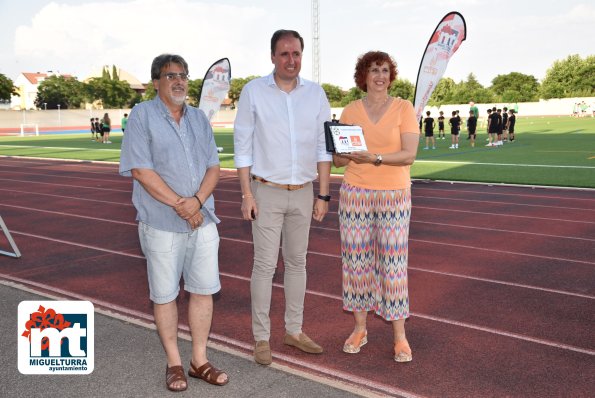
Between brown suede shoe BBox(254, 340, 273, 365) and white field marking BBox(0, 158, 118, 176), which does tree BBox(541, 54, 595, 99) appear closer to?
white field marking BBox(0, 158, 118, 176)

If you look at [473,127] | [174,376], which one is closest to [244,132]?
[174,376]

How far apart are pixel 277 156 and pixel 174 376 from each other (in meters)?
1.50

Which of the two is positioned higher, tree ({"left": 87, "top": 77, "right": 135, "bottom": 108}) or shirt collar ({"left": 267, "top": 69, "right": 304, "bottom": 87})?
tree ({"left": 87, "top": 77, "right": 135, "bottom": 108})

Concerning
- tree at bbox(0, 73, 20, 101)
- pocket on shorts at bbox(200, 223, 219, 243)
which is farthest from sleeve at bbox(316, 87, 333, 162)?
tree at bbox(0, 73, 20, 101)

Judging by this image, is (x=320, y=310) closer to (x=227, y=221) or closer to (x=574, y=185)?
(x=227, y=221)

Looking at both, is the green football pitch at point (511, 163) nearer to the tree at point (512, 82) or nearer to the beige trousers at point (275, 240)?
the beige trousers at point (275, 240)

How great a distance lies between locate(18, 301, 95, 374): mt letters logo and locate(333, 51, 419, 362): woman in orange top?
176 cm

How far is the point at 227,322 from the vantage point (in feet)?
16.0

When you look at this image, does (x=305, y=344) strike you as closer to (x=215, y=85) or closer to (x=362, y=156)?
(x=362, y=156)

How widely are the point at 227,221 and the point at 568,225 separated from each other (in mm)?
5201

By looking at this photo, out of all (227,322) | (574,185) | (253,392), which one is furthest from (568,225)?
(253,392)

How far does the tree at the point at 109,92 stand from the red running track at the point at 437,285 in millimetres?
76127

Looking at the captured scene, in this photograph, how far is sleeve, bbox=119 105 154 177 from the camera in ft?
11.1

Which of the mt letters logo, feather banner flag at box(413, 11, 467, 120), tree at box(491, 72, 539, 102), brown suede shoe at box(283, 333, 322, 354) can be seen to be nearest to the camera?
the mt letters logo
